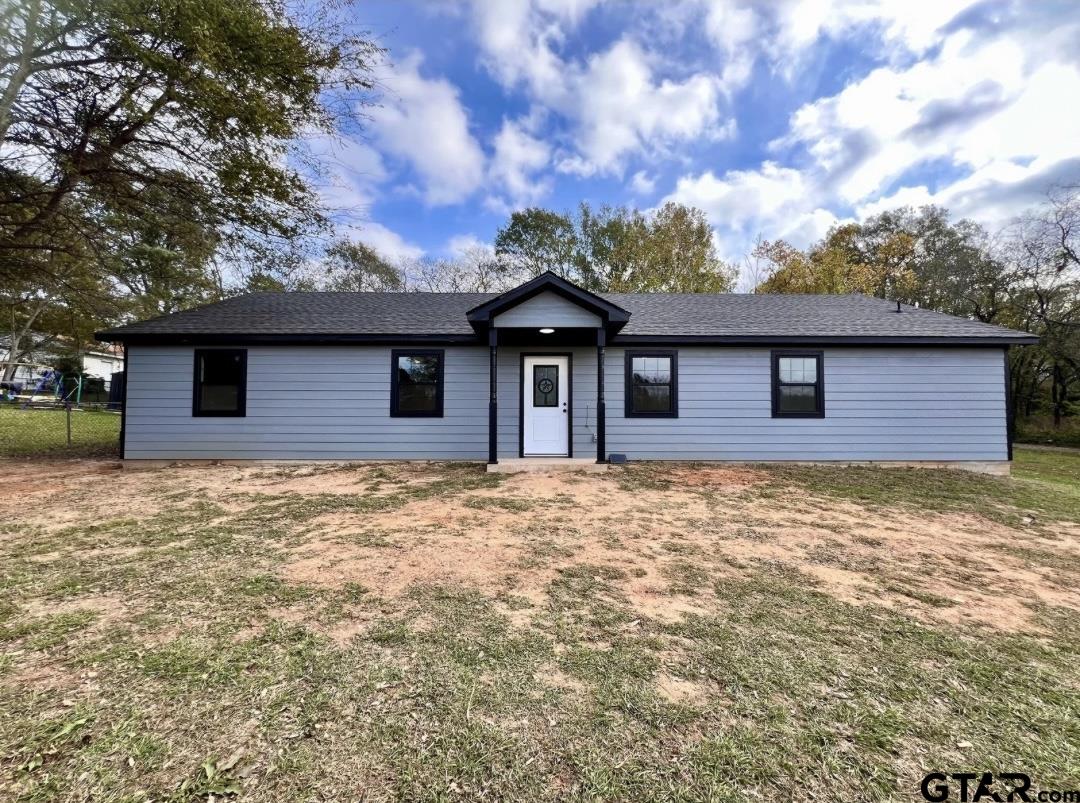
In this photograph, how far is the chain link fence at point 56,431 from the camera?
29.3ft

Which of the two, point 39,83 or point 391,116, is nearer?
point 39,83

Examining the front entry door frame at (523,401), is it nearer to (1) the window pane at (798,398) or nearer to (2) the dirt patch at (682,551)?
(2) the dirt patch at (682,551)

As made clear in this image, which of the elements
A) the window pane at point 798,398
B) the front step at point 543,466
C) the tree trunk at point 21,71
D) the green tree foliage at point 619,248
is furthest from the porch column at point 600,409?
the green tree foliage at point 619,248

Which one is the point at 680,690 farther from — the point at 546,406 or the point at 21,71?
the point at 21,71

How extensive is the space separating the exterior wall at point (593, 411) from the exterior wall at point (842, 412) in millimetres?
19

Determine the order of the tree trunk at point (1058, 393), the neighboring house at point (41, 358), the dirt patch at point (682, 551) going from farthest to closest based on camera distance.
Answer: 1. the neighboring house at point (41, 358)
2. the tree trunk at point (1058, 393)
3. the dirt patch at point (682, 551)

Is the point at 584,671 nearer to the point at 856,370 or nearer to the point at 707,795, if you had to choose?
the point at 707,795

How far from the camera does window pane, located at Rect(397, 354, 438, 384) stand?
828 cm

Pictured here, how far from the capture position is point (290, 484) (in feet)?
21.1

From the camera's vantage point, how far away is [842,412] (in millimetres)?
8156

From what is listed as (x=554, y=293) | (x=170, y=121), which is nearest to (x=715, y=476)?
(x=554, y=293)

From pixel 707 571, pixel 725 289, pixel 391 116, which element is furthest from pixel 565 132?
pixel 707 571

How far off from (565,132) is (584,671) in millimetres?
16133

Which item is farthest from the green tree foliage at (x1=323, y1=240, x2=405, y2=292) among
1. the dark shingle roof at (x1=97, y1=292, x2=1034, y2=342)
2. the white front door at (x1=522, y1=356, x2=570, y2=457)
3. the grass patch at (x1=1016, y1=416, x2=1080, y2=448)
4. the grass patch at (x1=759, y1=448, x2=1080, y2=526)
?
the grass patch at (x1=1016, y1=416, x2=1080, y2=448)
